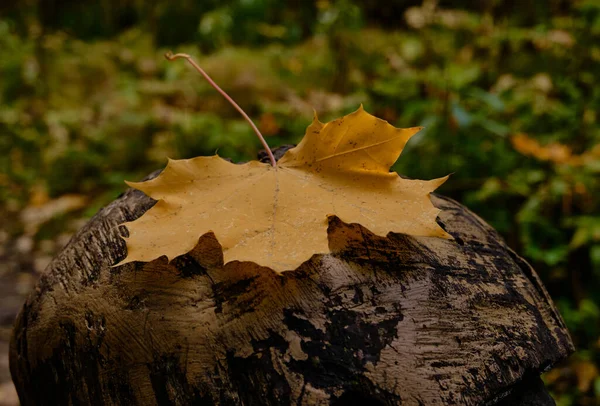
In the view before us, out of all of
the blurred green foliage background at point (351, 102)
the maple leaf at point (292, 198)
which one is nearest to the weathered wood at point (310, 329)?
the maple leaf at point (292, 198)

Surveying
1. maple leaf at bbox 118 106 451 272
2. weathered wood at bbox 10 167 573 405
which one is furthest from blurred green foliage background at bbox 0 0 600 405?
maple leaf at bbox 118 106 451 272

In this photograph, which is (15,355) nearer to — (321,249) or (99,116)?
(321,249)

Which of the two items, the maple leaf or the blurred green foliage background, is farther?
the blurred green foliage background

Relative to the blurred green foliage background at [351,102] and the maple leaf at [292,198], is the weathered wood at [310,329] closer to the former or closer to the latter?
the maple leaf at [292,198]

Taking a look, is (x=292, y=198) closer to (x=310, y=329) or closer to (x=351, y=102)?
(x=310, y=329)

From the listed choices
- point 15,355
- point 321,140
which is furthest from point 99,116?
point 321,140

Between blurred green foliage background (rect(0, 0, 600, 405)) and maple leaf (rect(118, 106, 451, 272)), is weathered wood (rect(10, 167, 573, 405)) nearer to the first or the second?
maple leaf (rect(118, 106, 451, 272))

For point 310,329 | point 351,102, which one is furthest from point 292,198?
point 351,102
